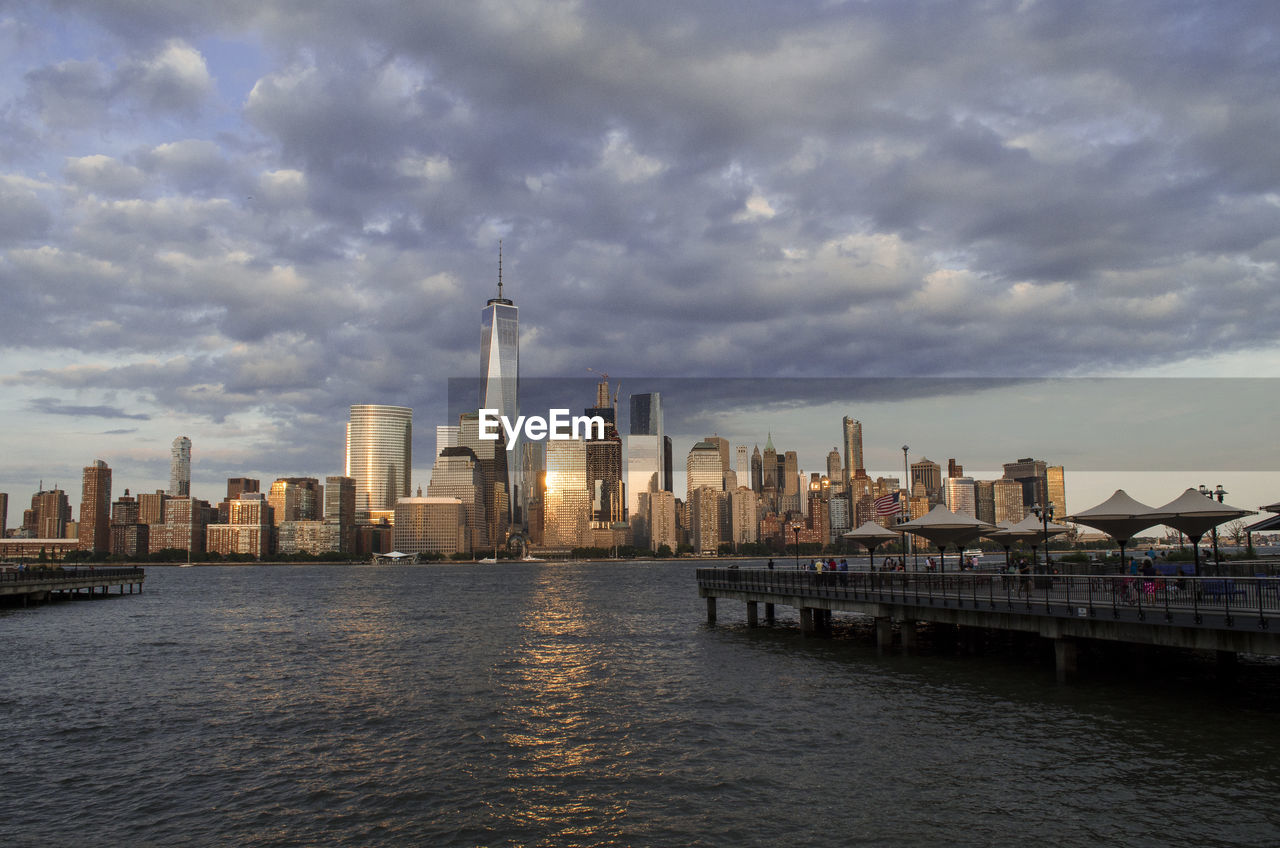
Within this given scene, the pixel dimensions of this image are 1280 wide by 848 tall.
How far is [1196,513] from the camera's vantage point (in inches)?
1194

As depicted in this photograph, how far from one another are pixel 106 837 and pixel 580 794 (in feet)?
35.6

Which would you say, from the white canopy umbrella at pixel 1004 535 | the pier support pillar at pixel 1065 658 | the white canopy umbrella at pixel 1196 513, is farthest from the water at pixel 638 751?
the white canopy umbrella at pixel 1004 535

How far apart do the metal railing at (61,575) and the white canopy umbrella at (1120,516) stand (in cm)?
8879

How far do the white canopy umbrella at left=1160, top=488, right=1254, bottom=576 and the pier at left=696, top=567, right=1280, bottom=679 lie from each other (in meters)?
3.53

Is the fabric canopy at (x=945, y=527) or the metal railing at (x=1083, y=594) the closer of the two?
the metal railing at (x=1083, y=594)

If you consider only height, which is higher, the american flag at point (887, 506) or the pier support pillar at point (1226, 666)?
the american flag at point (887, 506)

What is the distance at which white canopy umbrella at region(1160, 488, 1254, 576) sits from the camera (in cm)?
2995

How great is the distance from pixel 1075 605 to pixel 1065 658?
3.08 metres

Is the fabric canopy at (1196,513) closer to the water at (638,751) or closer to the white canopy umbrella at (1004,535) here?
the water at (638,751)

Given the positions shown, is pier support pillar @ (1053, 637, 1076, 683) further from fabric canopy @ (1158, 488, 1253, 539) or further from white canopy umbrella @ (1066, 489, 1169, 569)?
fabric canopy @ (1158, 488, 1253, 539)

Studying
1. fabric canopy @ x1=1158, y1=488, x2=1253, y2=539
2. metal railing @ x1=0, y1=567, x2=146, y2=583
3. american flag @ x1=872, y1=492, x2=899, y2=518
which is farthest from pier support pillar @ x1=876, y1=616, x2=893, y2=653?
metal railing @ x1=0, y1=567, x2=146, y2=583

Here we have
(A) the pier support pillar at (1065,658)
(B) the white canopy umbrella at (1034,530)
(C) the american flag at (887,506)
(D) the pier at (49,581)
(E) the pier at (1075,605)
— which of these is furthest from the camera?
(D) the pier at (49,581)

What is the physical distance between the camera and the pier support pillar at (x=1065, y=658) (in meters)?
31.3

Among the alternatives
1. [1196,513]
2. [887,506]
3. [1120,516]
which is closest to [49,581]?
[887,506]
